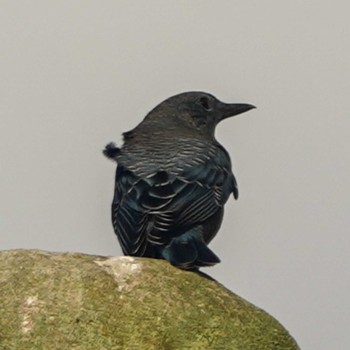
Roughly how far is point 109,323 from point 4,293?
3.39 feet

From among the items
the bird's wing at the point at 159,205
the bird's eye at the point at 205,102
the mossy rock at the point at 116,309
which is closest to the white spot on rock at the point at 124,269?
the mossy rock at the point at 116,309

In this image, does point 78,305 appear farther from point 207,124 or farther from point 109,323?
point 207,124

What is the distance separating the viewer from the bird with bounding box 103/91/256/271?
14711 millimetres

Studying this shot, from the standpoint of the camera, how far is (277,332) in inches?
510

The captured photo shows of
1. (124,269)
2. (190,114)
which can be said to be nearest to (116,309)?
(124,269)

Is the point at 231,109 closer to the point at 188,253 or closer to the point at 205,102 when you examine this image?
the point at 205,102

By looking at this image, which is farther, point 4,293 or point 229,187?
point 229,187

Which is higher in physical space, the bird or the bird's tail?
the bird

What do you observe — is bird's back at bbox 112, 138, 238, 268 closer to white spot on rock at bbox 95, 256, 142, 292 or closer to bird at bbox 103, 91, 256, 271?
bird at bbox 103, 91, 256, 271

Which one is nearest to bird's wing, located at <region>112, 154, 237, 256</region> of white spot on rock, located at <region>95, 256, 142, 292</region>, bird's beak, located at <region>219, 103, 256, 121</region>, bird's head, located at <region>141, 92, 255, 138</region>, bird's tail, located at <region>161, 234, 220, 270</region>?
bird's tail, located at <region>161, 234, 220, 270</region>

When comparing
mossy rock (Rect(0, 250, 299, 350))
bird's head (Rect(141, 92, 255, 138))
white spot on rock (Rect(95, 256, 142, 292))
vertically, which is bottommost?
mossy rock (Rect(0, 250, 299, 350))

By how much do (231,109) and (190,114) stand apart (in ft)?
2.96

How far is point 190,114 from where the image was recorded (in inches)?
709

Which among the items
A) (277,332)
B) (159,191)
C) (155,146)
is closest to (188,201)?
(159,191)
